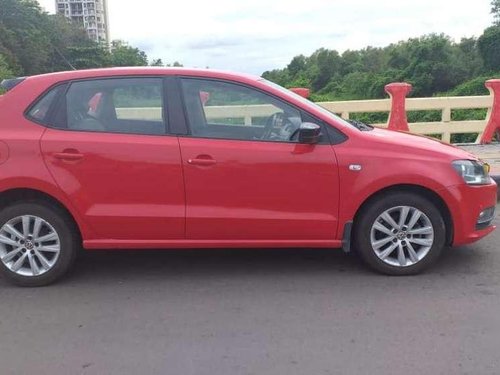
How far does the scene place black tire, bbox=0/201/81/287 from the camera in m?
4.56

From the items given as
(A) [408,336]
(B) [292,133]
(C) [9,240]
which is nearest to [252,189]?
(B) [292,133]

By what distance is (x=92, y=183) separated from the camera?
14.8ft

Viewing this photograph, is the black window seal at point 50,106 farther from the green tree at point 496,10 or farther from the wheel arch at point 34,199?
the green tree at point 496,10

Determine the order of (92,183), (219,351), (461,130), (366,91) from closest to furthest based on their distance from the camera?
(219,351) < (92,183) < (461,130) < (366,91)

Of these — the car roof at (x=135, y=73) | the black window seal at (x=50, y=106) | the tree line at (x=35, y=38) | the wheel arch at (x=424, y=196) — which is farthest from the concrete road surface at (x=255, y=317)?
the tree line at (x=35, y=38)

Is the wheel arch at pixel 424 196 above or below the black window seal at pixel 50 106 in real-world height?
below

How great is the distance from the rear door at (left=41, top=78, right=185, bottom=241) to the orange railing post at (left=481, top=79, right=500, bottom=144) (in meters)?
7.90

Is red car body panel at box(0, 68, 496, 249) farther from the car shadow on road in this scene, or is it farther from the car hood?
the car shadow on road

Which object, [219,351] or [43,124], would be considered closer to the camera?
[219,351]

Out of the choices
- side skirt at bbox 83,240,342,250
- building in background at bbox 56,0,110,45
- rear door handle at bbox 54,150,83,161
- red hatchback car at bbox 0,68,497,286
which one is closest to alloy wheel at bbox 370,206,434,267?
red hatchback car at bbox 0,68,497,286

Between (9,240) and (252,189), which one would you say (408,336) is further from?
(9,240)

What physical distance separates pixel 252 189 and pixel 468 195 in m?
1.70

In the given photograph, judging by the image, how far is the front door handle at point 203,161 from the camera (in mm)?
4512

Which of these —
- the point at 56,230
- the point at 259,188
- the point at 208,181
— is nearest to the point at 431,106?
the point at 259,188
